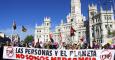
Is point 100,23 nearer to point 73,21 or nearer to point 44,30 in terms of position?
point 73,21

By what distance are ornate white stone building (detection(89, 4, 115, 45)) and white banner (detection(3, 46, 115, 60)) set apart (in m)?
69.4

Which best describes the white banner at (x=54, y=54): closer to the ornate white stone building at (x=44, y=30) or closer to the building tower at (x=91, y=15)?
the building tower at (x=91, y=15)

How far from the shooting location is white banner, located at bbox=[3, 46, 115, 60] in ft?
57.7

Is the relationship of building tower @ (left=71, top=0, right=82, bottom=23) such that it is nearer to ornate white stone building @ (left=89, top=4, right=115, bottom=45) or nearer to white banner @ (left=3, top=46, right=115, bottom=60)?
ornate white stone building @ (left=89, top=4, right=115, bottom=45)

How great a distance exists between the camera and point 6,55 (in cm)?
1819

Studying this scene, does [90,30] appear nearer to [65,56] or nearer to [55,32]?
[55,32]

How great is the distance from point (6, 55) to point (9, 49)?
1.09 ft

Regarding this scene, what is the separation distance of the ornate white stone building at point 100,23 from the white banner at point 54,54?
69419 mm

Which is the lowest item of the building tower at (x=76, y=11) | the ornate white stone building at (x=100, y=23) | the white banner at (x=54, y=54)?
the white banner at (x=54, y=54)

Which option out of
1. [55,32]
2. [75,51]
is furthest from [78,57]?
[55,32]

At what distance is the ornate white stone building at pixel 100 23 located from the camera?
3572 inches

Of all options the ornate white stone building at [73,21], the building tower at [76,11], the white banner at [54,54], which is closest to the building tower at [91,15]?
the ornate white stone building at [73,21]

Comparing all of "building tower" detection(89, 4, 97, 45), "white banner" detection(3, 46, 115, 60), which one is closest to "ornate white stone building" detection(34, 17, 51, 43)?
"building tower" detection(89, 4, 97, 45)

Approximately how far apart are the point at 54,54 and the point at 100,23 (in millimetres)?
76425
